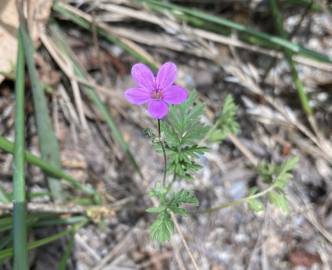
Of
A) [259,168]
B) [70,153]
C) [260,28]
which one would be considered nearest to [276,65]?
[260,28]

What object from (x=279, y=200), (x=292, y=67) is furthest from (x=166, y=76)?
(x=292, y=67)

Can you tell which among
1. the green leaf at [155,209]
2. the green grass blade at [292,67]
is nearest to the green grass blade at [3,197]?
the green leaf at [155,209]

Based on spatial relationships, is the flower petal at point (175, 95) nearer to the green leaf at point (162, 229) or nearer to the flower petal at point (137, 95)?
the flower petal at point (137, 95)

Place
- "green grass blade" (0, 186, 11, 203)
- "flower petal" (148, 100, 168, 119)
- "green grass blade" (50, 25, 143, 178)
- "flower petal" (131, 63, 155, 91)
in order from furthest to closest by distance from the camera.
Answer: "green grass blade" (50, 25, 143, 178)
"green grass blade" (0, 186, 11, 203)
"flower petal" (131, 63, 155, 91)
"flower petal" (148, 100, 168, 119)

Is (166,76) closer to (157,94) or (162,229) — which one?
(157,94)

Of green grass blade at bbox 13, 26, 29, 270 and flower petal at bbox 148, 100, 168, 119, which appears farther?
green grass blade at bbox 13, 26, 29, 270

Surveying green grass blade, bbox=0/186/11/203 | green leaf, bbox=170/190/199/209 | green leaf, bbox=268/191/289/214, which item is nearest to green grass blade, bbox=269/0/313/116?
green leaf, bbox=268/191/289/214

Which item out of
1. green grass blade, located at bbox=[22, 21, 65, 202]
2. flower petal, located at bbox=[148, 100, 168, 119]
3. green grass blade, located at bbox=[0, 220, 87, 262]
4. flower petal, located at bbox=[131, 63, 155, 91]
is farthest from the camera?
green grass blade, located at bbox=[22, 21, 65, 202]

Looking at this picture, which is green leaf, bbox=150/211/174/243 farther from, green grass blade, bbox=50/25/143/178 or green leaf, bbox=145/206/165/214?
green grass blade, bbox=50/25/143/178
